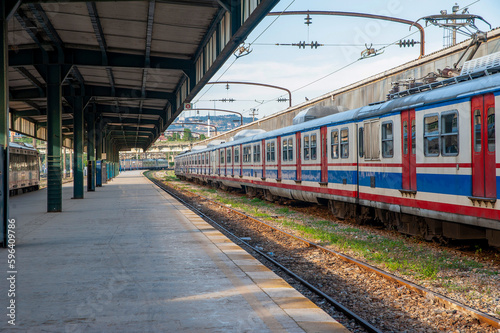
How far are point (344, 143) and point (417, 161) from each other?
378cm

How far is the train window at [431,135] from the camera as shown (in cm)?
1020

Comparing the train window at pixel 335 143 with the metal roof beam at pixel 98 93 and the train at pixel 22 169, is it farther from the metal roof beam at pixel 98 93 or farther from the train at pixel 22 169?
the train at pixel 22 169

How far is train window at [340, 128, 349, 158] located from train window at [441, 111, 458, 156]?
4390 mm

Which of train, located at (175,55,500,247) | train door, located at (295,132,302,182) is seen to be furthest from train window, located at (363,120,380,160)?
train door, located at (295,132,302,182)

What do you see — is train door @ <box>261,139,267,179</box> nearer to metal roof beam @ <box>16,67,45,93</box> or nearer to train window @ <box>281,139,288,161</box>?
train window @ <box>281,139,288,161</box>

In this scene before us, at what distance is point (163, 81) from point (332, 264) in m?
16.3

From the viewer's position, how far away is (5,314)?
17.7 ft

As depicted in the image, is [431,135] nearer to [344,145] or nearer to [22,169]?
[344,145]

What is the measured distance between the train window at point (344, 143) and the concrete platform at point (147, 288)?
4.60m

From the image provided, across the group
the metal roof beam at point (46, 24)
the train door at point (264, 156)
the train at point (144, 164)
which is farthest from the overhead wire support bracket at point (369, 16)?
the train at point (144, 164)

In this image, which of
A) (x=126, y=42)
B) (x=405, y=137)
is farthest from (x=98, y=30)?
(x=405, y=137)

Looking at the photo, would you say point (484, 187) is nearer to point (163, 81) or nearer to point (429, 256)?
point (429, 256)

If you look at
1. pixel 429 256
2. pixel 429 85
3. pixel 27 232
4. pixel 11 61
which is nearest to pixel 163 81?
pixel 11 61

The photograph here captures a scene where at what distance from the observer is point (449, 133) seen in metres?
9.78
